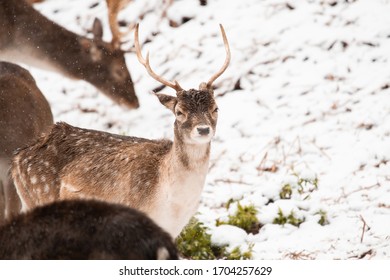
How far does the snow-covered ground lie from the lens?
6.66 metres

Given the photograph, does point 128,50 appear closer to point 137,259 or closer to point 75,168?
point 75,168

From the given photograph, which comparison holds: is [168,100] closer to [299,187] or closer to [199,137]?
[199,137]

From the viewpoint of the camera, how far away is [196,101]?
586 centimetres

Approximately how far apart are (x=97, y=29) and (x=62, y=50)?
0.45 meters

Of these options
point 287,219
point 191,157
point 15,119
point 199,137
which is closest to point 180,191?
point 191,157

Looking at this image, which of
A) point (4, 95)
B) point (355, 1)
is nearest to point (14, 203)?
point (4, 95)

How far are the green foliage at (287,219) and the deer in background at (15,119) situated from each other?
1.82 metres

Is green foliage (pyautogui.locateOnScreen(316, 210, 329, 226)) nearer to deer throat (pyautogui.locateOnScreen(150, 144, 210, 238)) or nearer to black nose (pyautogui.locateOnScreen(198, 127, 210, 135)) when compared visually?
deer throat (pyautogui.locateOnScreen(150, 144, 210, 238))

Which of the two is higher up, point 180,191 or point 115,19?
point 180,191

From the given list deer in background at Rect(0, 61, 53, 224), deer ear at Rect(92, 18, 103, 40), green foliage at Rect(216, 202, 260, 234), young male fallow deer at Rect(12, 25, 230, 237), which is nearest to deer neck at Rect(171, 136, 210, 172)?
young male fallow deer at Rect(12, 25, 230, 237)

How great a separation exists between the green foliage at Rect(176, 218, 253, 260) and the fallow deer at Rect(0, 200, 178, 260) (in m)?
1.93

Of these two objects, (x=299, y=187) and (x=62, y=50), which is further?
(x=62, y=50)

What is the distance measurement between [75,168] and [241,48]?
3572 millimetres

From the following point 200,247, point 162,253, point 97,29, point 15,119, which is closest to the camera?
point 162,253
